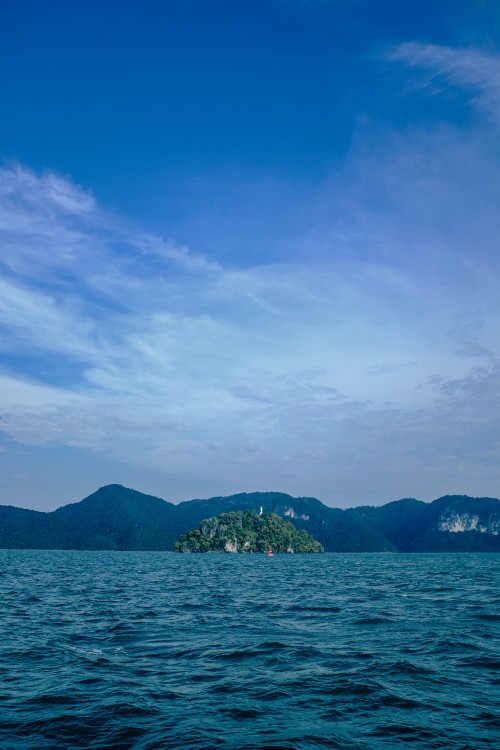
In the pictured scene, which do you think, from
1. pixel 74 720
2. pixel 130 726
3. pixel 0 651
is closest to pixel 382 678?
pixel 130 726

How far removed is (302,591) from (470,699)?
141 feet

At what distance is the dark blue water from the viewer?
15258 millimetres

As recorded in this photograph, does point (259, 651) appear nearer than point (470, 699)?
No

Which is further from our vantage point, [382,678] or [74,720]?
[382,678]

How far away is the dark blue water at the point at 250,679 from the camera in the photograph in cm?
1526

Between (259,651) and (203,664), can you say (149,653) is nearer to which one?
(203,664)

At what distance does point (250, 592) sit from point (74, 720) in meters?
44.3

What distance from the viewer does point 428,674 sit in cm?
2159

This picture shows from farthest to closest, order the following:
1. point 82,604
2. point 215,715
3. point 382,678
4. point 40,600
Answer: point 40,600 → point 82,604 → point 382,678 → point 215,715

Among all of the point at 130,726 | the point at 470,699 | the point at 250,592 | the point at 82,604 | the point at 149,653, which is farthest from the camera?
the point at 250,592

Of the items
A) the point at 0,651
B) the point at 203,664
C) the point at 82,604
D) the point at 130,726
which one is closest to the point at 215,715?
the point at 130,726

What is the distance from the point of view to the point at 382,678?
20.8 meters

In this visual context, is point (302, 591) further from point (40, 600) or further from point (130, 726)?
point (130, 726)

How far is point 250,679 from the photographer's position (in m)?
21.0
